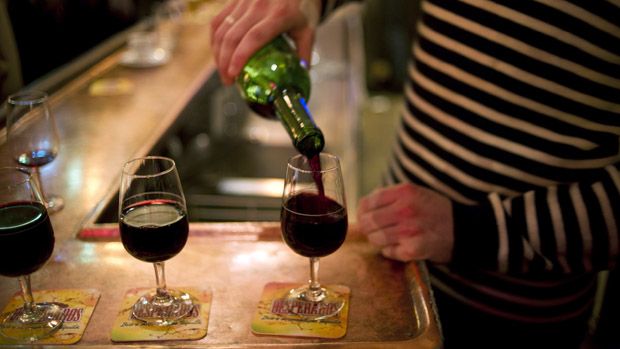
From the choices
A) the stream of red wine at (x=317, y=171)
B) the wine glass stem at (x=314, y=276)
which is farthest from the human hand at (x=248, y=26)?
the wine glass stem at (x=314, y=276)

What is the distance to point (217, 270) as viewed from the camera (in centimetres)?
115

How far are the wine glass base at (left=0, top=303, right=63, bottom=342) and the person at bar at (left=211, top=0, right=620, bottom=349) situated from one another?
57 centimetres

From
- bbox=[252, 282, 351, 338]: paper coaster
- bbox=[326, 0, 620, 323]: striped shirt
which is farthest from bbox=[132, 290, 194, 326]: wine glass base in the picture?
bbox=[326, 0, 620, 323]: striped shirt

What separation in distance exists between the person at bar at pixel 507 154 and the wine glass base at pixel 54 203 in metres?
0.46

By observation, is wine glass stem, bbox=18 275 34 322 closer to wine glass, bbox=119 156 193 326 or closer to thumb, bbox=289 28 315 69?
wine glass, bbox=119 156 193 326

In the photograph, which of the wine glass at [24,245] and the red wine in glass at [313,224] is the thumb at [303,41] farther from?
the wine glass at [24,245]

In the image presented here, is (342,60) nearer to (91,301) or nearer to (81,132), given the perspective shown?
(81,132)

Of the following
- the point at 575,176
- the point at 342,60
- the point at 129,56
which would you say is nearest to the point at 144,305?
the point at 575,176

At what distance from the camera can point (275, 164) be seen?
9.39ft

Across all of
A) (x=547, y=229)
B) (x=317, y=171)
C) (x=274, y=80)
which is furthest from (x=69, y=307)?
(x=547, y=229)

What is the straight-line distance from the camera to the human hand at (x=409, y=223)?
1184 mm

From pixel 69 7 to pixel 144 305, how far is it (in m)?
2.13

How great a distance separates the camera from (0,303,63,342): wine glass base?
3.14 feet

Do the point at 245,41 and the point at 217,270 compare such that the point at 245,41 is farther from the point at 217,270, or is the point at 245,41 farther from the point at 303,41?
the point at 217,270
